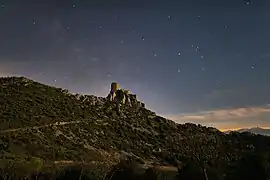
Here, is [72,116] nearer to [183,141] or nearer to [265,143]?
[183,141]

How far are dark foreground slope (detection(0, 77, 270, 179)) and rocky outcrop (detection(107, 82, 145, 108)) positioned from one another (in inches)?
266

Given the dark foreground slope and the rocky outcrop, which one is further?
the rocky outcrop

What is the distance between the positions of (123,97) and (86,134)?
190ft

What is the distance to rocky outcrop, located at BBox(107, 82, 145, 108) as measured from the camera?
150m

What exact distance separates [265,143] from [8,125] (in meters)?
52.3

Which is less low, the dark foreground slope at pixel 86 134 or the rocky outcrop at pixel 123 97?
the rocky outcrop at pixel 123 97

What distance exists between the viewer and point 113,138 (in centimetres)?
10731

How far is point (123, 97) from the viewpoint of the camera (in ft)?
524

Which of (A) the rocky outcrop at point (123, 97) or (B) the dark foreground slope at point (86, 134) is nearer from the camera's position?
(B) the dark foreground slope at point (86, 134)

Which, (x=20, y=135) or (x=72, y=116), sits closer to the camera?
(x=20, y=135)

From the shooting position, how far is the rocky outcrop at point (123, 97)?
491ft

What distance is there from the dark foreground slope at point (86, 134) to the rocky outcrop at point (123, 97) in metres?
6.76

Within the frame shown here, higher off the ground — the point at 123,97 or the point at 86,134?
the point at 123,97

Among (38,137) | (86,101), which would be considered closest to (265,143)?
(38,137)
